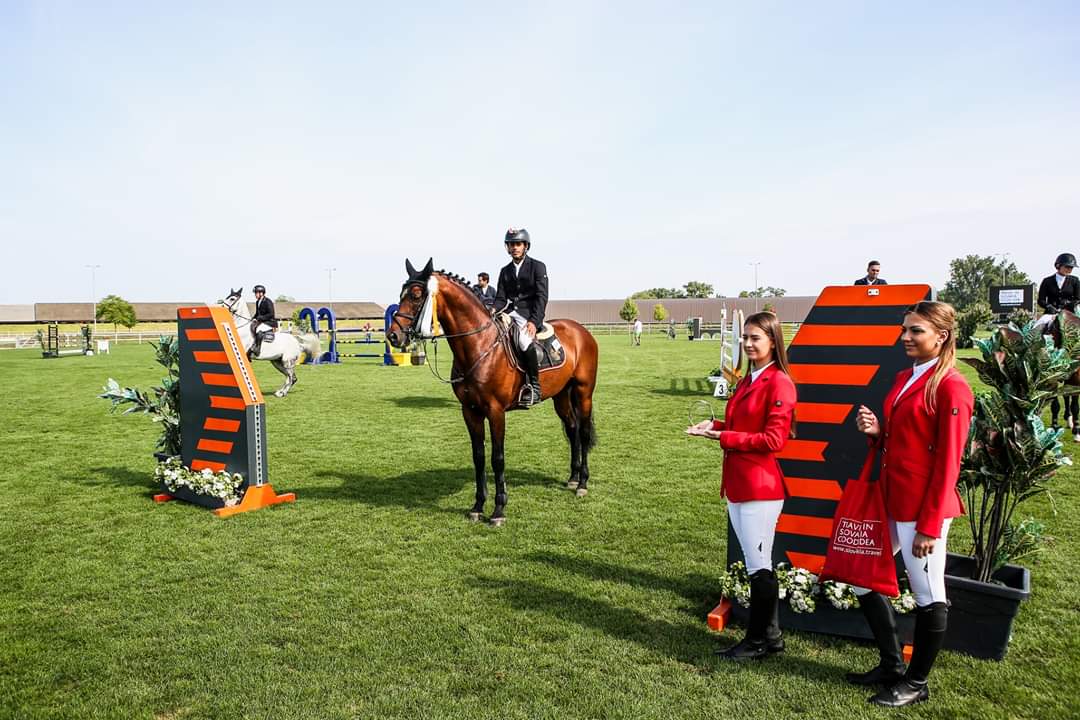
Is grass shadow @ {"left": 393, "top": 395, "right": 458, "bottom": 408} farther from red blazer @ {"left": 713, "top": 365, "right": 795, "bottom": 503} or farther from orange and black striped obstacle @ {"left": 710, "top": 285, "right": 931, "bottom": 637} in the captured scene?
red blazer @ {"left": 713, "top": 365, "right": 795, "bottom": 503}

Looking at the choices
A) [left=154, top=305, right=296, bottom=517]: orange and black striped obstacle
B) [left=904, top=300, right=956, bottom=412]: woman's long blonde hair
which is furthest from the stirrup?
[left=904, top=300, right=956, bottom=412]: woman's long blonde hair

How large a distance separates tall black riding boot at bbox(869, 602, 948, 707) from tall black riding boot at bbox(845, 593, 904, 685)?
0.07 meters

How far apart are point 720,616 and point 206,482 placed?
5609 mm

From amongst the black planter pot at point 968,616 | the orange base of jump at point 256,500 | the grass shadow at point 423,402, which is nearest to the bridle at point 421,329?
the orange base of jump at point 256,500

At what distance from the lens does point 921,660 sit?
3.34 meters

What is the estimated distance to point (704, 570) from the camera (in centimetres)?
525

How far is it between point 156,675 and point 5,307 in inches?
4839

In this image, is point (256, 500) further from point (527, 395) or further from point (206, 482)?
point (527, 395)

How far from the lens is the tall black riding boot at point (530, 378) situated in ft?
23.3

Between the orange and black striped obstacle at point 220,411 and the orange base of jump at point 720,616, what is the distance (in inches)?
200

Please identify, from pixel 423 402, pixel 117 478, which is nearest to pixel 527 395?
pixel 117 478

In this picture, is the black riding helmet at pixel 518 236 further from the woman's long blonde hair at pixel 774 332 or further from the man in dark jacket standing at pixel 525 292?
the woman's long blonde hair at pixel 774 332

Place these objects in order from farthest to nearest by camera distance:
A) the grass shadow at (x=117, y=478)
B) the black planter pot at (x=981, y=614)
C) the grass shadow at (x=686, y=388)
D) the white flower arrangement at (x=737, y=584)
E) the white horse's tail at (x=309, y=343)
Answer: the white horse's tail at (x=309, y=343) → the grass shadow at (x=686, y=388) → the grass shadow at (x=117, y=478) → the white flower arrangement at (x=737, y=584) → the black planter pot at (x=981, y=614)

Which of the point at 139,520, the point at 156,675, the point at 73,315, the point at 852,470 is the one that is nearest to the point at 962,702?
the point at 852,470
